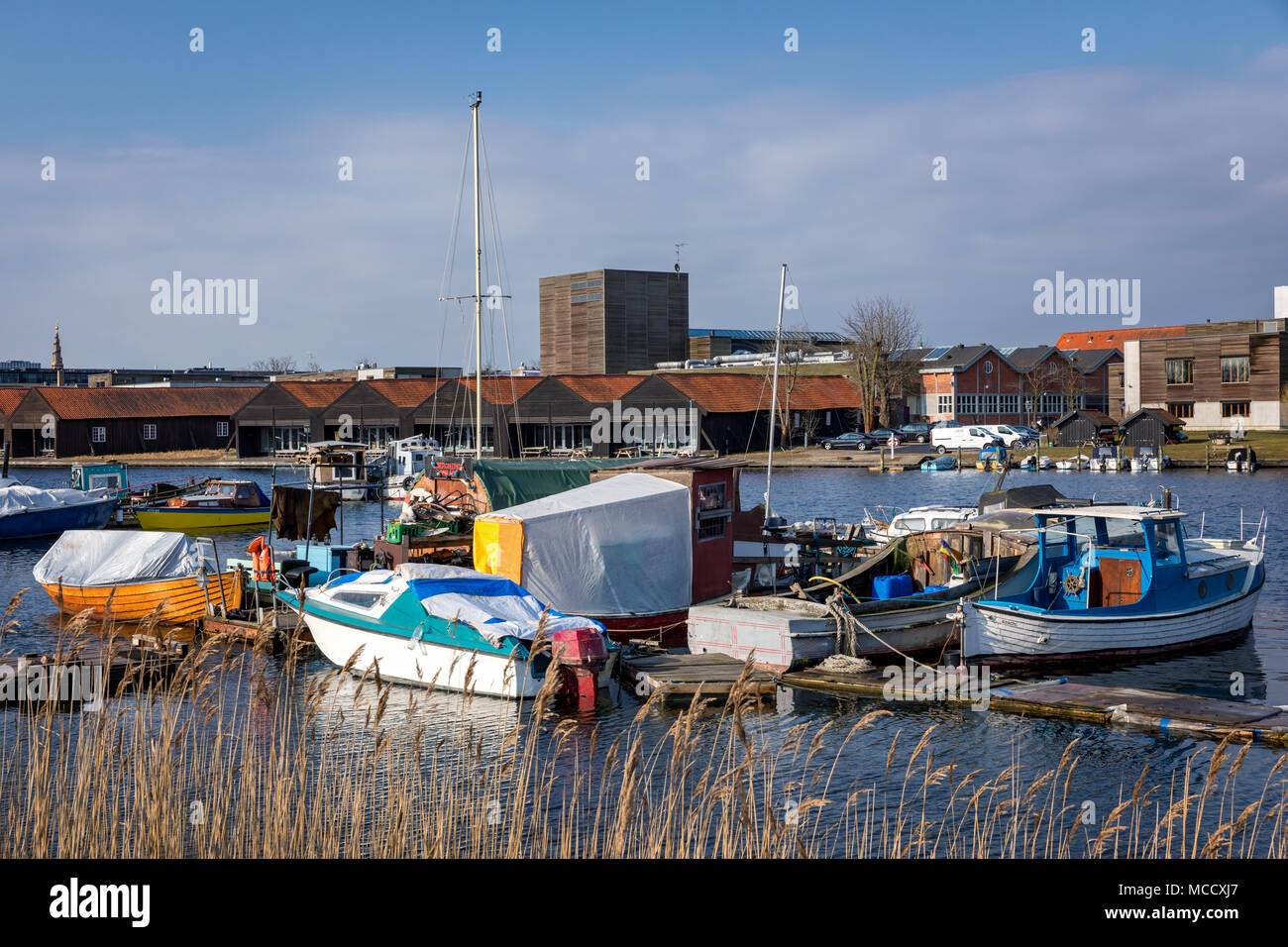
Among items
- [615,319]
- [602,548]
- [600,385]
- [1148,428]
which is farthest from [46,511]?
[615,319]

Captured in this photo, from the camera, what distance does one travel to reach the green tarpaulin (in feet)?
103

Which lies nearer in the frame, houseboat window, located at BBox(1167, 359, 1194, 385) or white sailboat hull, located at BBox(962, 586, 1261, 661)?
white sailboat hull, located at BBox(962, 586, 1261, 661)

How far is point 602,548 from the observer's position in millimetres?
23844

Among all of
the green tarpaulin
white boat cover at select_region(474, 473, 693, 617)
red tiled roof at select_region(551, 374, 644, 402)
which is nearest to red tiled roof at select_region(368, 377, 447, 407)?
red tiled roof at select_region(551, 374, 644, 402)

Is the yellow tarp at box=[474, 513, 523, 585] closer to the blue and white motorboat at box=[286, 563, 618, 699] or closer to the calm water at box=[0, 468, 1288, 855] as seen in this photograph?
the blue and white motorboat at box=[286, 563, 618, 699]

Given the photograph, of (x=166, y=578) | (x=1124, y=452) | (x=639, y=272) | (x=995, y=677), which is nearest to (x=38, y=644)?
(x=166, y=578)

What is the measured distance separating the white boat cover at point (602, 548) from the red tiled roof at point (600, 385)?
6297cm

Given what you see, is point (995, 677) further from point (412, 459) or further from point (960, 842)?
point (412, 459)

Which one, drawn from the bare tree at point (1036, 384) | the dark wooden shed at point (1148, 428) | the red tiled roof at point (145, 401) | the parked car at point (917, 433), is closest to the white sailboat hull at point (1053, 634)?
the dark wooden shed at point (1148, 428)

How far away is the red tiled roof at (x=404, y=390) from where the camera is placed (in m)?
91.7

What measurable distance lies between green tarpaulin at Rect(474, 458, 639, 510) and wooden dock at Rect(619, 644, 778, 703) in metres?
9.80

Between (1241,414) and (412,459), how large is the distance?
59.7m

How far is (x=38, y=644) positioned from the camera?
83.1ft

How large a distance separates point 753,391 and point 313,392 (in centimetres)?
3712
